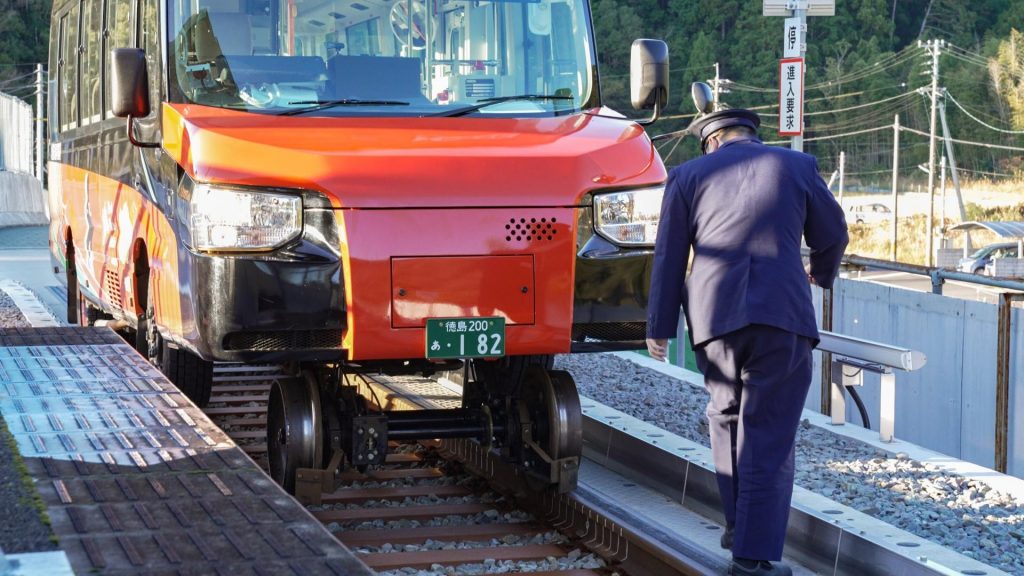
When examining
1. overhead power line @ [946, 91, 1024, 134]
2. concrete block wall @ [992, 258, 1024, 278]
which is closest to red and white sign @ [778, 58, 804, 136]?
concrete block wall @ [992, 258, 1024, 278]

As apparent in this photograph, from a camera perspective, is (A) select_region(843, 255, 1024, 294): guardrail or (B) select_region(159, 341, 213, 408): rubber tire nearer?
(B) select_region(159, 341, 213, 408): rubber tire

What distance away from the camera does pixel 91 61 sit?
11.1 metres

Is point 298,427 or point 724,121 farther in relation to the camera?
point 298,427

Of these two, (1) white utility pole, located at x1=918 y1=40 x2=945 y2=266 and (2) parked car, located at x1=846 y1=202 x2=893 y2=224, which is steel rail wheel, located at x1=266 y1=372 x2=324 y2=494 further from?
(2) parked car, located at x1=846 y1=202 x2=893 y2=224

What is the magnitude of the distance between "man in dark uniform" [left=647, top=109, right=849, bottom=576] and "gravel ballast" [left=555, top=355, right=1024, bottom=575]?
1.36 metres

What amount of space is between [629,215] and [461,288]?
914 millimetres

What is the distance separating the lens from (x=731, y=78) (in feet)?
379

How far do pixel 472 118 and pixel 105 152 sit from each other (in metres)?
3.66

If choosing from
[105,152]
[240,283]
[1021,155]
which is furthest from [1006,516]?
[1021,155]

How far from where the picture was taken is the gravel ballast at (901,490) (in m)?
6.83

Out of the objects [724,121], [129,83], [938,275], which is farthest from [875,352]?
[129,83]

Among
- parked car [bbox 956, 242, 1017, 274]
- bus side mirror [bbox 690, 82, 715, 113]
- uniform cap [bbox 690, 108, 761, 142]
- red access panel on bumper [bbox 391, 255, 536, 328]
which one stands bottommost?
parked car [bbox 956, 242, 1017, 274]

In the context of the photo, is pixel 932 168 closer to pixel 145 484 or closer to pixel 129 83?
pixel 129 83

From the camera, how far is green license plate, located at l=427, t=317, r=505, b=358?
262 inches
